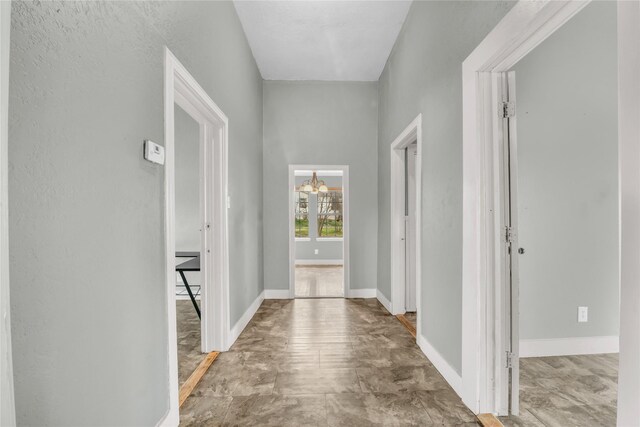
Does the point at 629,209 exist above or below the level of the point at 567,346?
above

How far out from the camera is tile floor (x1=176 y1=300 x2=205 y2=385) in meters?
2.32

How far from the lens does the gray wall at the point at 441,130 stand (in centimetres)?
193

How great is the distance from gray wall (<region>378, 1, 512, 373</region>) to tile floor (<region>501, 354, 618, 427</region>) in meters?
0.48

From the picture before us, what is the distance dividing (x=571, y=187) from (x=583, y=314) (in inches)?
40.1

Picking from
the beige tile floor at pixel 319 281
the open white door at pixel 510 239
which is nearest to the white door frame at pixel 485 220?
the open white door at pixel 510 239

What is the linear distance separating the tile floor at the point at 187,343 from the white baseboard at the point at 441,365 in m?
1.84

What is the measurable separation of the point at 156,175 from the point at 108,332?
2.40ft

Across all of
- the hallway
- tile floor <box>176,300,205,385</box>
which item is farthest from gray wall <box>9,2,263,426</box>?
tile floor <box>176,300,205,385</box>

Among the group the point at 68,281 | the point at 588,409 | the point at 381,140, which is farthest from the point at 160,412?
the point at 381,140

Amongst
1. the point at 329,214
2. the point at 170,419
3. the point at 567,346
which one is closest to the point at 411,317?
the point at 567,346

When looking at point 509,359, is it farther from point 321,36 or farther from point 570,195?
point 321,36

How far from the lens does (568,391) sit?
1.95m

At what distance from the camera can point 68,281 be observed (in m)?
0.96

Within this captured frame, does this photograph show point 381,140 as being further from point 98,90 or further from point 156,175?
point 98,90
